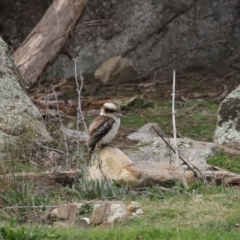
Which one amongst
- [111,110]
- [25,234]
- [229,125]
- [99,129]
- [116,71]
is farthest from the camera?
[116,71]

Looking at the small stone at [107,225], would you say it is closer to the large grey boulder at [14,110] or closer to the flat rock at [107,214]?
the flat rock at [107,214]

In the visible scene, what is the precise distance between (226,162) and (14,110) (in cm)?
281

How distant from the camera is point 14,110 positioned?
1256 centimetres

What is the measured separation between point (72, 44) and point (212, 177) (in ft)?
27.1

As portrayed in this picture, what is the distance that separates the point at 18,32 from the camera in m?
18.0

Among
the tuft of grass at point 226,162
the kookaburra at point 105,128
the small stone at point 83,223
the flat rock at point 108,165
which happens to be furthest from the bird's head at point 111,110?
the small stone at point 83,223

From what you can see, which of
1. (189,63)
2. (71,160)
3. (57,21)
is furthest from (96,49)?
(71,160)

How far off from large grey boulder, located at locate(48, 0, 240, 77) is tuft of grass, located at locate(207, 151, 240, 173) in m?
6.07

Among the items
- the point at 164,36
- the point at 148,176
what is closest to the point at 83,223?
the point at 148,176

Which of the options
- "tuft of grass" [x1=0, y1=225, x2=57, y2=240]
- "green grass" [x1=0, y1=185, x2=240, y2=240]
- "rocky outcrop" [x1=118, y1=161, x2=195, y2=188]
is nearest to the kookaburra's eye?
"rocky outcrop" [x1=118, y1=161, x2=195, y2=188]

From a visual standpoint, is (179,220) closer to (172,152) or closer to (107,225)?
(107,225)

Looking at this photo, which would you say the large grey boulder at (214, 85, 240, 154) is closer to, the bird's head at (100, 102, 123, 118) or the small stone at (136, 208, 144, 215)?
the bird's head at (100, 102, 123, 118)

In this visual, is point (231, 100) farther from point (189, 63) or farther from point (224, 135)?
point (189, 63)

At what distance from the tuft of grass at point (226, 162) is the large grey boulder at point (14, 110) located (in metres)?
2.14
